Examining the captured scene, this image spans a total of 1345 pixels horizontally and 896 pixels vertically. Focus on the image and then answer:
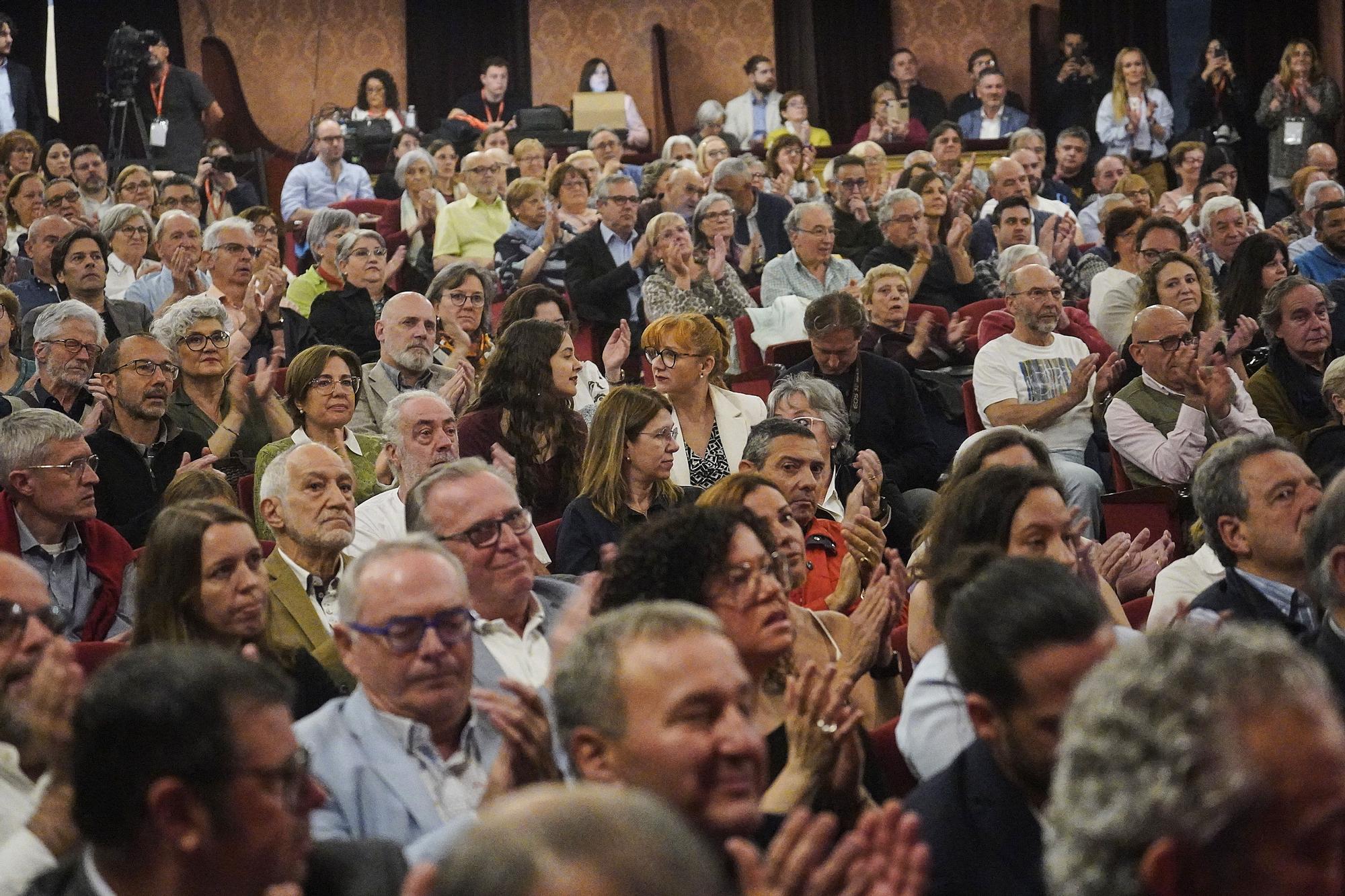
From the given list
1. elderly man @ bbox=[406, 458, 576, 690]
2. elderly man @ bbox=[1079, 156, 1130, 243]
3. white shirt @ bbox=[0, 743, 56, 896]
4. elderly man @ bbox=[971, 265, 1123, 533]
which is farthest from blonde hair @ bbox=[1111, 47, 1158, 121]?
white shirt @ bbox=[0, 743, 56, 896]

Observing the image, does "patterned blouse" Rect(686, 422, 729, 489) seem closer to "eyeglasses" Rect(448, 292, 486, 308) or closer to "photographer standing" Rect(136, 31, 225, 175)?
"eyeglasses" Rect(448, 292, 486, 308)

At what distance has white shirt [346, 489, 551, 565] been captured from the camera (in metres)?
3.97

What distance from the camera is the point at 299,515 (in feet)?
11.8

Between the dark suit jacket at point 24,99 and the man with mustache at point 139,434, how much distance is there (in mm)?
6316

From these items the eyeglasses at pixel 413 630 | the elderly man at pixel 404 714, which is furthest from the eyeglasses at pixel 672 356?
the eyeglasses at pixel 413 630

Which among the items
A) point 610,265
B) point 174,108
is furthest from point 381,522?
point 174,108

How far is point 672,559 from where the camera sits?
249 centimetres

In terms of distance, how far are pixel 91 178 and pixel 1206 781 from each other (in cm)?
795

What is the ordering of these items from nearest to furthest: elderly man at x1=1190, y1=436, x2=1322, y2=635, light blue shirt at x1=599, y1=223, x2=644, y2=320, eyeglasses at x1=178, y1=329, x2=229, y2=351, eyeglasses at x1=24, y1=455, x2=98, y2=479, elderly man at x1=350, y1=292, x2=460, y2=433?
elderly man at x1=1190, y1=436, x2=1322, y2=635 < eyeglasses at x1=24, y1=455, x2=98, y2=479 < eyeglasses at x1=178, y1=329, x2=229, y2=351 < elderly man at x1=350, y1=292, x2=460, y2=433 < light blue shirt at x1=599, y1=223, x2=644, y2=320

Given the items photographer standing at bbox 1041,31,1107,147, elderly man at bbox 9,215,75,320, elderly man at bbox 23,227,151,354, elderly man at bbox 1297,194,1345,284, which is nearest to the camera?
elderly man at bbox 23,227,151,354

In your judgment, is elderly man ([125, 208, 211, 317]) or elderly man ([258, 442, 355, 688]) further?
elderly man ([125, 208, 211, 317])

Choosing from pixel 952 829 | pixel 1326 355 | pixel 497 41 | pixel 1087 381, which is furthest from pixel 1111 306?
pixel 497 41

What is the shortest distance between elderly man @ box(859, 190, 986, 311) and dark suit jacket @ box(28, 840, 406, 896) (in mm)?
5552

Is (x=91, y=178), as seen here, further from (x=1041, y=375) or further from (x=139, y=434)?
(x=1041, y=375)
